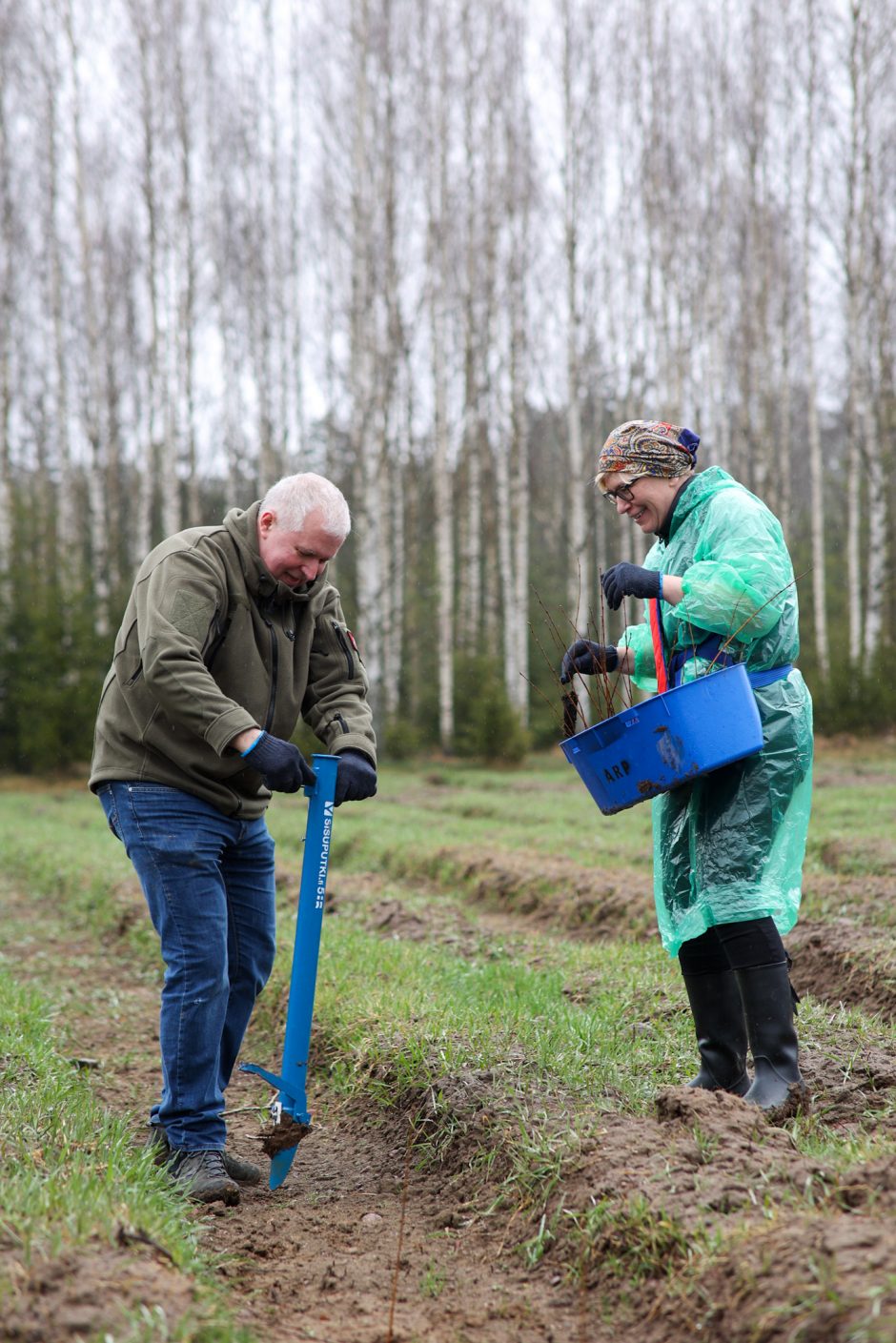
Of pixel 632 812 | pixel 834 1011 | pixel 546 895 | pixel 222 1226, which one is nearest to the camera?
pixel 222 1226

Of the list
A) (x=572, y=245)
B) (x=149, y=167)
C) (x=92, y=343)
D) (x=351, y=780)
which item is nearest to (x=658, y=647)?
(x=351, y=780)

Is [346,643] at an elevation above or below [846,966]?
above

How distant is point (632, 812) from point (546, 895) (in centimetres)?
546

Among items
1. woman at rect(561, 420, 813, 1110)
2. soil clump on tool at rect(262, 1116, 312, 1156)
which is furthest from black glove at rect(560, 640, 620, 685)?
soil clump on tool at rect(262, 1116, 312, 1156)

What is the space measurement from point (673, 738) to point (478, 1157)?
4.53 feet

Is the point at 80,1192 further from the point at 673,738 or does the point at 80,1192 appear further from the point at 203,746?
the point at 673,738

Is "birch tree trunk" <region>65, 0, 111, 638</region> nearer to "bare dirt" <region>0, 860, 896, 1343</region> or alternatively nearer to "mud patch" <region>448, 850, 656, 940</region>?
"mud patch" <region>448, 850, 656, 940</region>

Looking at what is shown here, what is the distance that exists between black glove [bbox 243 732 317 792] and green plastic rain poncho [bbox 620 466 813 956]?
116cm

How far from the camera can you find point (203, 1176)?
337 centimetres

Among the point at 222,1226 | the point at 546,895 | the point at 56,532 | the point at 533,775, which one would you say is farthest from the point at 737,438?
the point at 222,1226

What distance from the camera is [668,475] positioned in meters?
3.63

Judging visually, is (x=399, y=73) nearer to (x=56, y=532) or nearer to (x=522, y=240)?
(x=522, y=240)

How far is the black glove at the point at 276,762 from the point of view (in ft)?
10.7

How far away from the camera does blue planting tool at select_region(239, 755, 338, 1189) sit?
3.42 m
